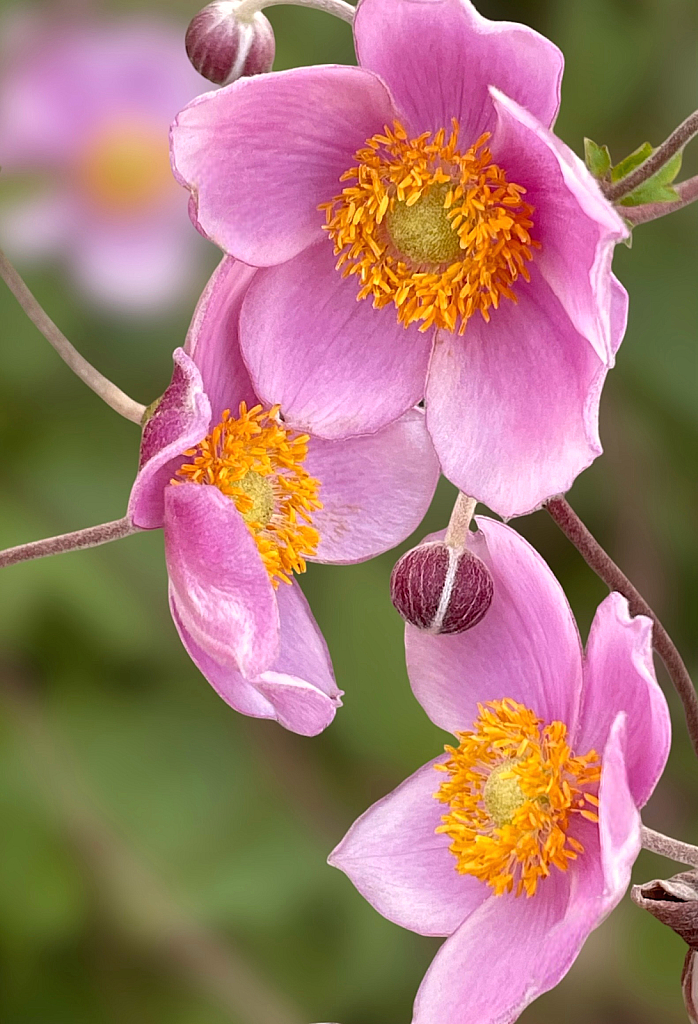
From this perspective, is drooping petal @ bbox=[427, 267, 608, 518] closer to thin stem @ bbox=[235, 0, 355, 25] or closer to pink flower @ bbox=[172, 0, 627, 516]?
pink flower @ bbox=[172, 0, 627, 516]

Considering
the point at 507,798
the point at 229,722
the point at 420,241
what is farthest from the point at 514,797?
the point at 229,722

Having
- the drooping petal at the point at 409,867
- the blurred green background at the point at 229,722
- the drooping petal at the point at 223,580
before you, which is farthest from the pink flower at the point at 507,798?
the blurred green background at the point at 229,722

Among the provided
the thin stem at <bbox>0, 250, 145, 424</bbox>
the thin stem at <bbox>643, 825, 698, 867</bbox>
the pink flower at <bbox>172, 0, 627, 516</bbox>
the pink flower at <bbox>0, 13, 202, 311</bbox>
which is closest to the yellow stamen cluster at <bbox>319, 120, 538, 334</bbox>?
the pink flower at <bbox>172, 0, 627, 516</bbox>

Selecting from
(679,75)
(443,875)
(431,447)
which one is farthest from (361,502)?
(679,75)

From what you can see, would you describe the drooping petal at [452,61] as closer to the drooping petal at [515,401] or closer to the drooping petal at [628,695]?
the drooping petal at [515,401]

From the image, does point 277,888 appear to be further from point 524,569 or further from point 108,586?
point 524,569
